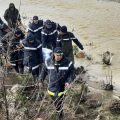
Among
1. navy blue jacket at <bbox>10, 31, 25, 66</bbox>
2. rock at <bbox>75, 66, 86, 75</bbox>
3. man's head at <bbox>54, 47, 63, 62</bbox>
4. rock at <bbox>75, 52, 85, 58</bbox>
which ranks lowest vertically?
rock at <bbox>75, 66, 86, 75</bbox>

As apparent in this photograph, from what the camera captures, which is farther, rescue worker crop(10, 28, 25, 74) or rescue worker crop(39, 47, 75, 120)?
rescue worker crop(10, 28, 25, 74)

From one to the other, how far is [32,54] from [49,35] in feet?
3.65

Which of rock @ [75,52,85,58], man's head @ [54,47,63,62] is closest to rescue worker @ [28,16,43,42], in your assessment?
rock @ [75,52,85,58]

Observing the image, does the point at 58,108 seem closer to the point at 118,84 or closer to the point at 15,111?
the point at 15,111

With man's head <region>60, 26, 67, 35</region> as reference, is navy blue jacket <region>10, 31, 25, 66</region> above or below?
below

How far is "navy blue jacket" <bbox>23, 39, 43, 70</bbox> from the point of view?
11453mm

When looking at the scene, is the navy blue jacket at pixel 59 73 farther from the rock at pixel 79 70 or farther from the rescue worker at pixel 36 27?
the rescue worker at pixel 36 27

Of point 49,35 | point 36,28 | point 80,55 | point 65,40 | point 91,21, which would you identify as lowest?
point 80,55

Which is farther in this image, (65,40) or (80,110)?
(65,40)

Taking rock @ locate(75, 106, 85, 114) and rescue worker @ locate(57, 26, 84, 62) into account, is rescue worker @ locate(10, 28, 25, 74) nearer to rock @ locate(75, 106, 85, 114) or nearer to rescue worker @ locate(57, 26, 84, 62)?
rescue worker @ locate(57, 26, 84, 62)

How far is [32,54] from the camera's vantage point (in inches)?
453

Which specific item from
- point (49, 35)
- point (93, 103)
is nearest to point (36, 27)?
point (49, 35)

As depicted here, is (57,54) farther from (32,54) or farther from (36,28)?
(36,28)

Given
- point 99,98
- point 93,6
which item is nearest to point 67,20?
point 93,6
